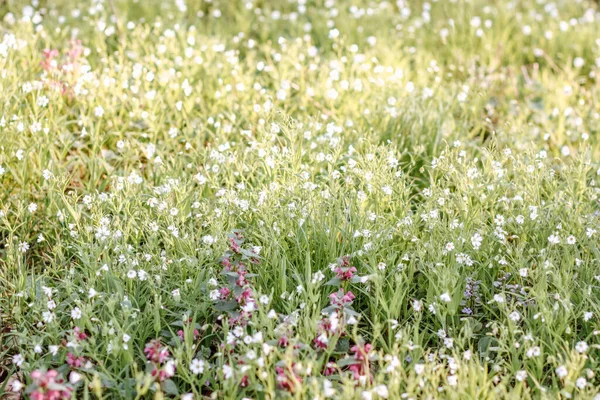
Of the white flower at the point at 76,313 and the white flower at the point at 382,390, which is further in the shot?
the white flower at the point at 76,313

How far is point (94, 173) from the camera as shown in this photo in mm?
3979

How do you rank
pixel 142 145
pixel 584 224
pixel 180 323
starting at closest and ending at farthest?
1. pixel 180 323
2. pixel 584 224
3. pixel 142 145

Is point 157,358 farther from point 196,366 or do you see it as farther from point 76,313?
point 76,313

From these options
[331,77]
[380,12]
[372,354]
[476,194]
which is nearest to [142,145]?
[331,77]

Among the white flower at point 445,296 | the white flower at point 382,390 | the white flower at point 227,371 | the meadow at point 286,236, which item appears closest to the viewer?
the white flower at point 382,390

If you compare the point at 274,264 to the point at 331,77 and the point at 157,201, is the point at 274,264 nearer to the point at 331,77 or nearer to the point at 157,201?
the point at 157,201

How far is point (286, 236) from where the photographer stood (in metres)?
3.30

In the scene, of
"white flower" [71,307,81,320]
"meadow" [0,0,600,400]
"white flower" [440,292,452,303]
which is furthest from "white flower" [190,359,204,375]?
"white flower" [440,292,452,303]

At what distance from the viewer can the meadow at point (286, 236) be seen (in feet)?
8.69

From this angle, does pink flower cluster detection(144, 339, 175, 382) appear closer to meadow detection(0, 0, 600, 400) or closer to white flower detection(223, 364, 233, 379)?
meadow detection(0, 0, 600, 400)

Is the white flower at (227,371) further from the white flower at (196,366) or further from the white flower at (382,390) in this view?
the white flower at (382,390)

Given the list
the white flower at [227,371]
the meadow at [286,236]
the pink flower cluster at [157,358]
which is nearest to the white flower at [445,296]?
the meadow at [286,236]

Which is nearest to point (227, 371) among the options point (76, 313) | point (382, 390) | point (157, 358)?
point (157, 358)

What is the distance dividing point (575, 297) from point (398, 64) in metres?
3.00
